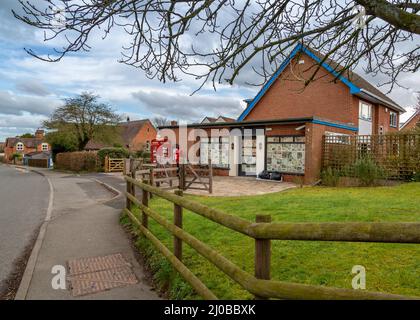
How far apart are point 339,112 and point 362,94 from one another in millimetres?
1750

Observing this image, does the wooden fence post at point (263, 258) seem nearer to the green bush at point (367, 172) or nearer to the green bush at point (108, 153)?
the green bush at point (367, 172)

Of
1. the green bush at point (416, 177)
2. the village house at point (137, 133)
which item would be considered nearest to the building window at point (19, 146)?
the village house at point (137, 133)

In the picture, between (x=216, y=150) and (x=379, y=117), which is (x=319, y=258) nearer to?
(x=216, y=150)

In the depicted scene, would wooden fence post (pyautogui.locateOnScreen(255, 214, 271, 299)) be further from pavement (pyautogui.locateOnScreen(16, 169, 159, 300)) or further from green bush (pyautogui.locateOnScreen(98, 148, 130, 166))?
green bush (pyautogui.locateOnScreen(98, 148, 130, 166))

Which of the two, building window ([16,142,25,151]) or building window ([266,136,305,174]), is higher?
building window ([16,142,25,151])

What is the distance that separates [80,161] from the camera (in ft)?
126

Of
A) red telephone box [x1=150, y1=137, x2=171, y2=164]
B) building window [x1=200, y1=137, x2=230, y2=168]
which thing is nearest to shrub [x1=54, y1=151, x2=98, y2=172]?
building window [x1=200, y1=137, x2=230, y2=168]

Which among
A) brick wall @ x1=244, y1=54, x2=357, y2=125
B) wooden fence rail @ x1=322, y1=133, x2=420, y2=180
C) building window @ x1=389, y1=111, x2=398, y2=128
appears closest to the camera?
wooden fence rail @ x1=322, y1=133, x2=420, y2=180

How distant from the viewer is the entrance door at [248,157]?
2089 cm

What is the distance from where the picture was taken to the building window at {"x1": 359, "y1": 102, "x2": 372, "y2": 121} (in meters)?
22.8

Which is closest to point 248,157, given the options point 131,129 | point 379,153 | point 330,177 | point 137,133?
point 330,177

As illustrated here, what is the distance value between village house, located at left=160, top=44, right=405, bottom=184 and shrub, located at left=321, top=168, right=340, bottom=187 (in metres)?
0.42

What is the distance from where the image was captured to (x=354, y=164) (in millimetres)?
16000

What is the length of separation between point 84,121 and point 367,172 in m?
36.5
